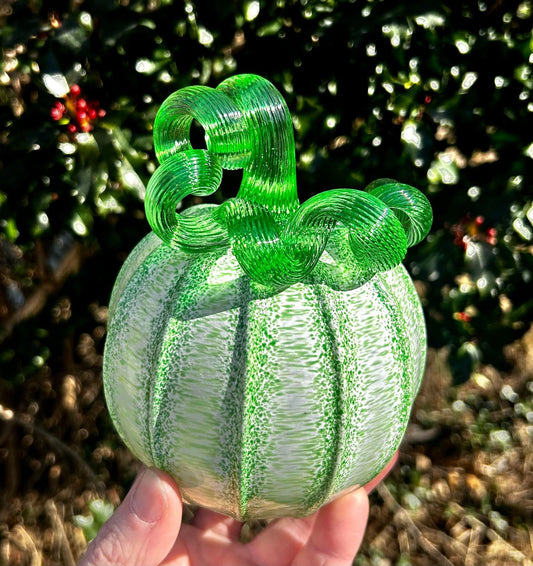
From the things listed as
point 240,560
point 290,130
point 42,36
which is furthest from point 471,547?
point 42,36

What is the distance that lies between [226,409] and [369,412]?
8.8 inches

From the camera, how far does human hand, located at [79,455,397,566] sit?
3.51 feet

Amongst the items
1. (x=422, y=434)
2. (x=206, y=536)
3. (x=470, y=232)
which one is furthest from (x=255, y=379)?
(x=422, y=434)

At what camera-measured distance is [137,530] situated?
3.60 ft

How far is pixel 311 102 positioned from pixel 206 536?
43.1 inches

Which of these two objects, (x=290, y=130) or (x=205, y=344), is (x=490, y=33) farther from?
(x=205, y=344)

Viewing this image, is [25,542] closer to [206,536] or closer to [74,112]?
[206,536]

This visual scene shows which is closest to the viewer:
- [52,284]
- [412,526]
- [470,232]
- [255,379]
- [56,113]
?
[255,379]

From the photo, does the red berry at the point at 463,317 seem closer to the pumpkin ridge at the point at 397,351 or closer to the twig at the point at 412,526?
the twig at the point at 412,526

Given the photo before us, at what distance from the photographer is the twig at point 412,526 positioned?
2.06 m

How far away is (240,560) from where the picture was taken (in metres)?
1.51

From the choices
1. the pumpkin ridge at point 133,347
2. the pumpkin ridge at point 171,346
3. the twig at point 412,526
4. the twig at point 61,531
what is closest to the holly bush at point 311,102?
the pumpkin ridge at point 133,347

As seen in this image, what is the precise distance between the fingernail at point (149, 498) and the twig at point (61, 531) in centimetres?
107

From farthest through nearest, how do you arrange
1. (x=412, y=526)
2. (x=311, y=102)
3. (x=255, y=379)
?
1. (x=412, y=526)
2. (x=311, y=102)
3. (x=255, y=379)
